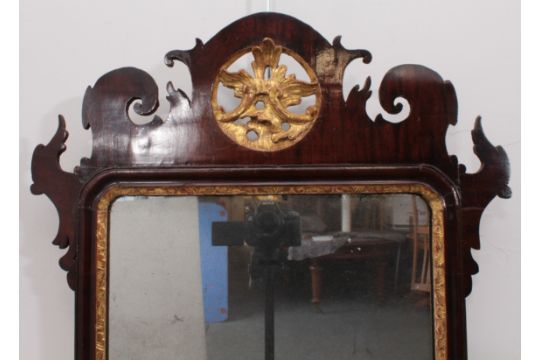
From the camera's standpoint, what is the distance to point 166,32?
Answer: 2.42 feet

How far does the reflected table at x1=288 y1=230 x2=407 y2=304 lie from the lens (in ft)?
1.91

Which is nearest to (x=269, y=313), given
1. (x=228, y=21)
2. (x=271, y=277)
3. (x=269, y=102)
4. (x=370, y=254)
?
(x=271, y=277)

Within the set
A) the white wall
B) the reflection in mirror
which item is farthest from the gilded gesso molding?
the white wall

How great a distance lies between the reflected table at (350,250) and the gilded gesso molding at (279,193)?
0.05 metres

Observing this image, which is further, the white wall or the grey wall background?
the white wall

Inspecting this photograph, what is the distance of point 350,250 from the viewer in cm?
59

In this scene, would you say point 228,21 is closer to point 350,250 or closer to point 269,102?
point 269,102

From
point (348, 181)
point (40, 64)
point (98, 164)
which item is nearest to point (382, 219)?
point (348, 181)

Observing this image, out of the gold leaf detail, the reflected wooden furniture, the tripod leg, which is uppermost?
the gold leaf detail

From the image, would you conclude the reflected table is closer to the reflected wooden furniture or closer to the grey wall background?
the reflected wooden furniture

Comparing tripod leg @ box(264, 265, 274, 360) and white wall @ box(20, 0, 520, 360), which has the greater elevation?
white wall @ box(20, 0, 520, 360)

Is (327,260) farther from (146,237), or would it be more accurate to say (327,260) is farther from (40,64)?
(40,64)

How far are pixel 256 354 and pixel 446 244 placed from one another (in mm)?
276

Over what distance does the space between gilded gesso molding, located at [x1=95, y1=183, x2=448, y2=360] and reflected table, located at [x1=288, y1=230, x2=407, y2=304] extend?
49mm
